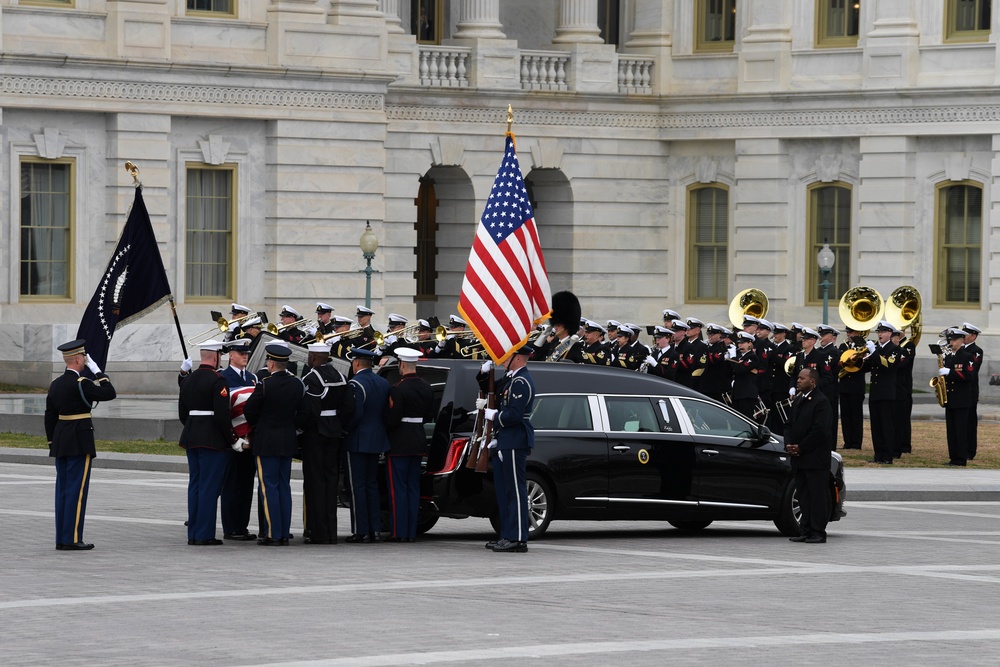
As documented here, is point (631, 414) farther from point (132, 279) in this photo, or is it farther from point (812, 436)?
point (132, 279)

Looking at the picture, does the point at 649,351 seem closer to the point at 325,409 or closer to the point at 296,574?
the point at 325,409

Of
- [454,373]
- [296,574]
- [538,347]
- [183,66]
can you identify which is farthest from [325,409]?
[183,66]

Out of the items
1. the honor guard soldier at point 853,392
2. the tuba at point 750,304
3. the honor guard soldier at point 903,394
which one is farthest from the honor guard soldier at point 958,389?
the tuba at point 750,304

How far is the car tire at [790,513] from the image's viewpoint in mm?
20000

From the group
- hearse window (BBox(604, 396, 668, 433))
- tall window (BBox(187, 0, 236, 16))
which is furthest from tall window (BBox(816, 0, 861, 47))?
hearse window (BBox(604, 396, 668, 433))

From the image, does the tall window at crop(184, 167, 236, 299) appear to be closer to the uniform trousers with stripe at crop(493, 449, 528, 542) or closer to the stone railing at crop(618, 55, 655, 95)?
the stone railing at crop(618, 55, 655, 95)

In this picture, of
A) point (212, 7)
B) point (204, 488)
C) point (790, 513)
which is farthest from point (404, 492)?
point (212, 7)

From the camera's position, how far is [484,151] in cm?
4422

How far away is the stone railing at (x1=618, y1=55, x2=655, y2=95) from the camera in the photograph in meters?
45.4

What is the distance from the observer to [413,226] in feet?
143

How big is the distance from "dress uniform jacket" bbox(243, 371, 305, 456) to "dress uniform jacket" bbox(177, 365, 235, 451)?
0.75ft

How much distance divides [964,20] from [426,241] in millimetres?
12295

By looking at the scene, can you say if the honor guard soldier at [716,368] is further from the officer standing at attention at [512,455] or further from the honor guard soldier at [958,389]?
the officer standing at attention at [512,455]

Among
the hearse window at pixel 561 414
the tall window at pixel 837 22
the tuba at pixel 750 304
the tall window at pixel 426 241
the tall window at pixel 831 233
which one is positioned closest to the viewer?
the hearse window at pixel 561 414
